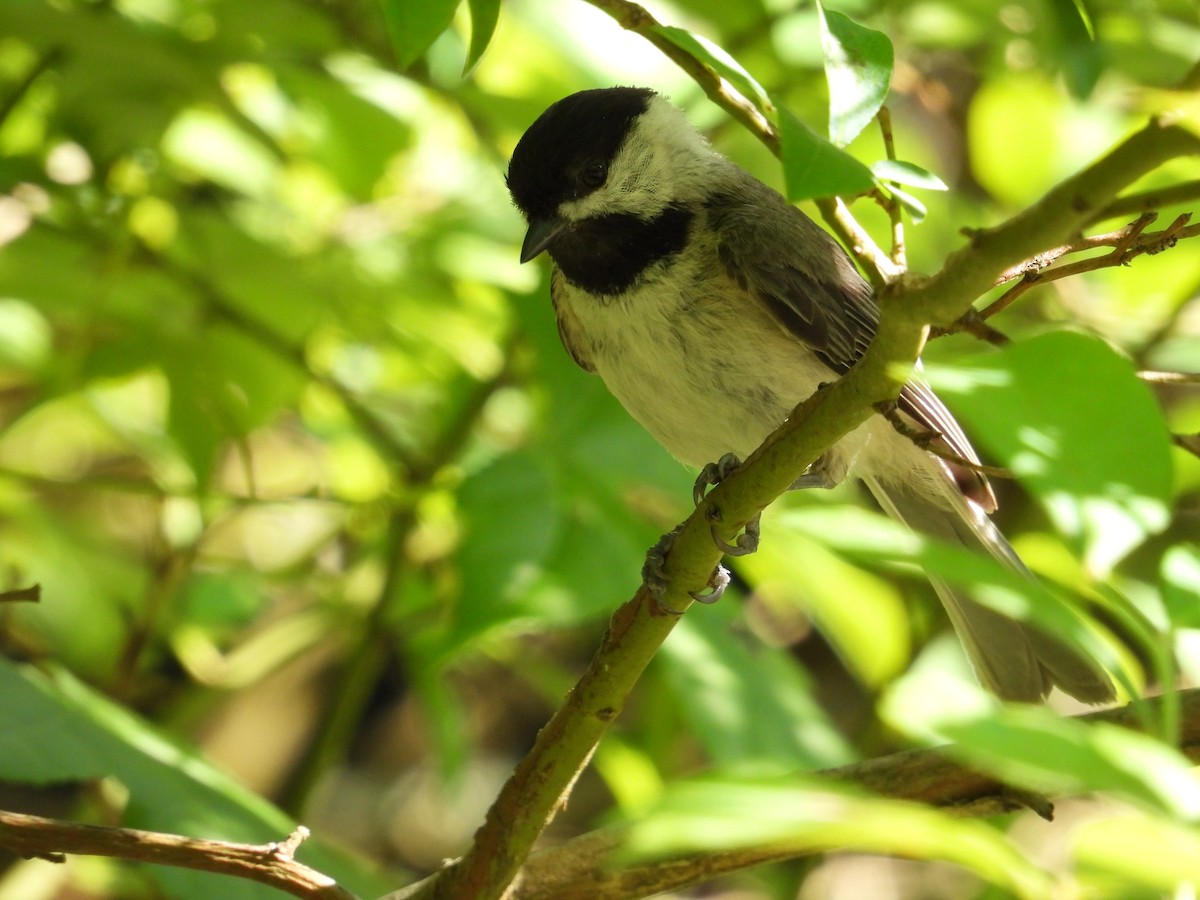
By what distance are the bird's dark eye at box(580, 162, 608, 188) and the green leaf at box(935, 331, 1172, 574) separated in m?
1.45

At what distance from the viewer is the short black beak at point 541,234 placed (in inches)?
77.3

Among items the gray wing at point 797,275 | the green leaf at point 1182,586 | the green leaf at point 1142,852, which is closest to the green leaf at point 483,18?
the green leaf at point 1182,586

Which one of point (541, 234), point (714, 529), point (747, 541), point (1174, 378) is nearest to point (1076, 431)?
point (1174, 378)

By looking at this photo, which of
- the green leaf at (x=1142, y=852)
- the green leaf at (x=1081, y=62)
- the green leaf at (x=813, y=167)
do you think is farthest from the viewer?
the green leaf at (x=1081, y=62)

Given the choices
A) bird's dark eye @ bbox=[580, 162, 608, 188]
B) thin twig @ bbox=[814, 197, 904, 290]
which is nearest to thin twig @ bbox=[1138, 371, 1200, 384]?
thin twig @ bbox=[814, 197, 904, 290]

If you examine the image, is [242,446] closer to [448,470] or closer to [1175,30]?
[448,470]

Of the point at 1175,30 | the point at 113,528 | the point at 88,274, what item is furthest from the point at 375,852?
the point at 1175,30

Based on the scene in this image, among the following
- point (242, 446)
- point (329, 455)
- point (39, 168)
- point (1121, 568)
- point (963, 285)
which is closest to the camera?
point (963, 285)

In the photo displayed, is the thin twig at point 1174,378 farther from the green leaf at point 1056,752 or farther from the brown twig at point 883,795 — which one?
the green leaf at point 1056,752

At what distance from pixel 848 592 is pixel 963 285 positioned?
115cm

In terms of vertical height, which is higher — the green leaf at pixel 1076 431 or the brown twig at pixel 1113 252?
the brown twig at pixel 1113 252

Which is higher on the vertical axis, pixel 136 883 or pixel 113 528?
pixel 113 528

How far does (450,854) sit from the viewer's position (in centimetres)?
360

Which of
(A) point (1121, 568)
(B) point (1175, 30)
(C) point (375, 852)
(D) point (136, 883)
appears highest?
(B) point (1175, 30)
